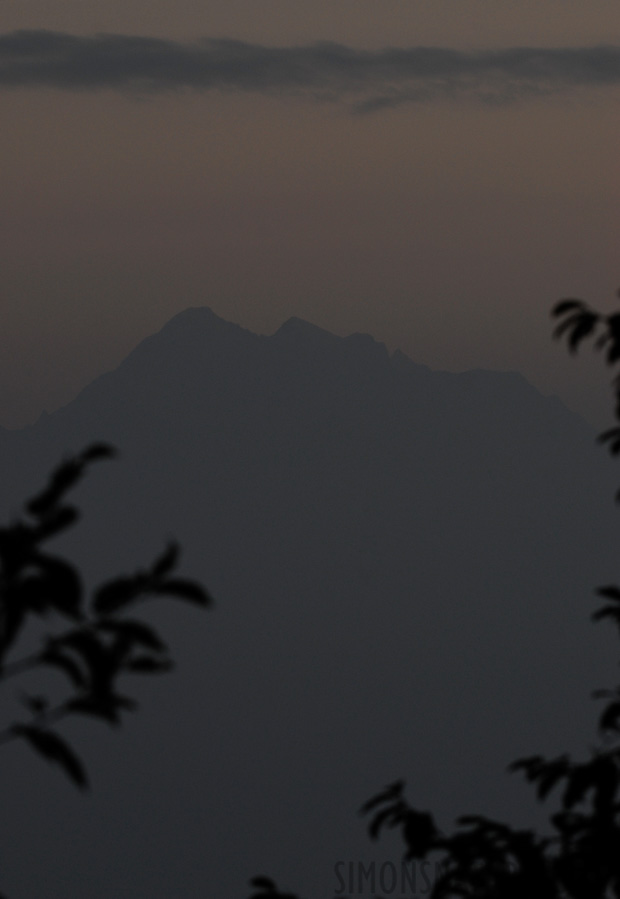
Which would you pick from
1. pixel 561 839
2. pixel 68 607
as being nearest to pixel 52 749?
pixel 68 607

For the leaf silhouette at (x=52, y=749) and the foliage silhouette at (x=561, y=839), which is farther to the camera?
the foliage silhouette at (x=561, y=839)

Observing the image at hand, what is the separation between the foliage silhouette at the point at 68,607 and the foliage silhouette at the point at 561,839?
3313mm

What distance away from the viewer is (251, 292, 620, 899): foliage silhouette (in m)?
7.75

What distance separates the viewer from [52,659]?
4.93m

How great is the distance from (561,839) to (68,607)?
461 cm

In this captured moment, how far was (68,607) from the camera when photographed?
4.89 m

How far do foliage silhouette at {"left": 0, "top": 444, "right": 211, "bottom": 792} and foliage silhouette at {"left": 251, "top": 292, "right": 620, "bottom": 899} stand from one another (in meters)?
3.31

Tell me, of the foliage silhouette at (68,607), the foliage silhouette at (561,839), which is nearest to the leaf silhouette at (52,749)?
the foliage silhouette at (68,607)

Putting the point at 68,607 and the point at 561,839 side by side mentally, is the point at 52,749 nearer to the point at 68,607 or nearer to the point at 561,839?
the point at 68,607

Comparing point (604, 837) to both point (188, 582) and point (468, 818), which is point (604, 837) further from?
point (188, 582)

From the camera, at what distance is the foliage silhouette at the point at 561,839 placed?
775 cm

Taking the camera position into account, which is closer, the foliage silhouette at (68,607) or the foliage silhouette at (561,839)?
the foliage silhouette at (68,607)

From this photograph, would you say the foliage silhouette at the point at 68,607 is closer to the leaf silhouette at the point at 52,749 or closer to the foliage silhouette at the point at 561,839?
the leaf silhouette at the point at 52,749

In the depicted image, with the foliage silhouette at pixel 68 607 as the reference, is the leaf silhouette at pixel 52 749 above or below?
below
